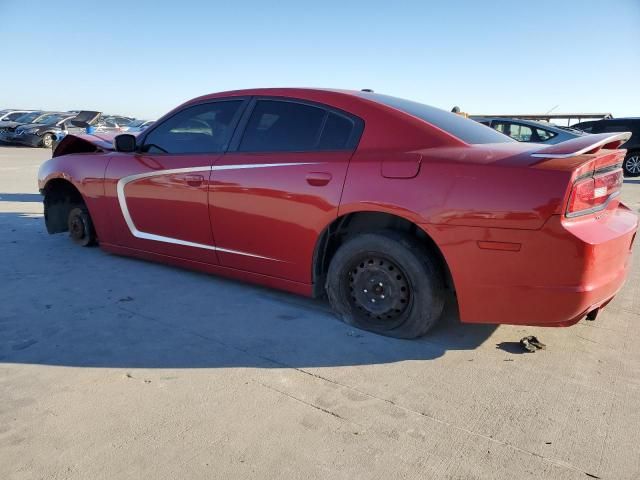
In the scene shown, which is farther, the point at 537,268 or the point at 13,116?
the point at 13,116

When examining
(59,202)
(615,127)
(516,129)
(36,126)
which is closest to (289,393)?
(59,202)

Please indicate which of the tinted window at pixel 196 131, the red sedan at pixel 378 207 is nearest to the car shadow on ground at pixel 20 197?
the red sedan at pixel 378 207

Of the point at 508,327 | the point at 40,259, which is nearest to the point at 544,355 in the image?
the point at 508,327

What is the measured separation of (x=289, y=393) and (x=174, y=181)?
7.20 ft

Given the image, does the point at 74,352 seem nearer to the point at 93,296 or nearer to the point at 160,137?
the point at 93,296

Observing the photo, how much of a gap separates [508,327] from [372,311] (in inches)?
36.8

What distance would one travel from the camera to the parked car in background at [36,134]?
23781 mm

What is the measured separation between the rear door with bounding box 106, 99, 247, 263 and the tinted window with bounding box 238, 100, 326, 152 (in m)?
0.21

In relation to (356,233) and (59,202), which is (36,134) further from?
(356,233)

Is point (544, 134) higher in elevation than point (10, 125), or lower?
higher

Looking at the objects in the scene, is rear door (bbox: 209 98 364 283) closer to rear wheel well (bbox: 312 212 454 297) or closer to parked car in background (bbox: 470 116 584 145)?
rear wheel well (bbox: 312 212 454 297)

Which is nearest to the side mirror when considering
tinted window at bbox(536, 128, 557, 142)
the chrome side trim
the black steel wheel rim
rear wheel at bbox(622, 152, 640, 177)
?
the chrome side trim

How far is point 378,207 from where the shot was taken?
118 inches

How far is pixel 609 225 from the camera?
9.27ft
